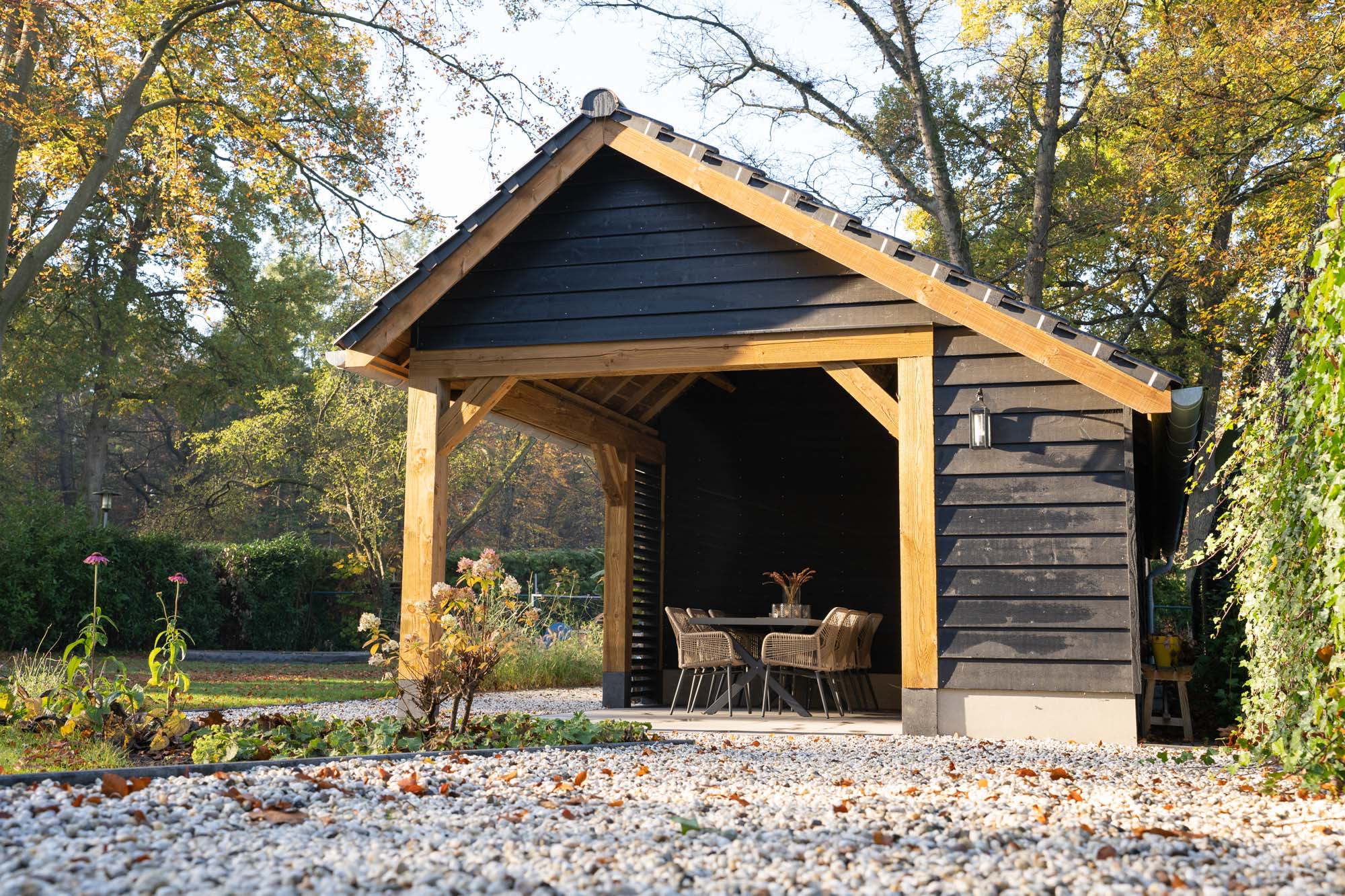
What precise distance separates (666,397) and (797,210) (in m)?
3.52

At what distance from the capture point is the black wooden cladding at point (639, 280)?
7.22m

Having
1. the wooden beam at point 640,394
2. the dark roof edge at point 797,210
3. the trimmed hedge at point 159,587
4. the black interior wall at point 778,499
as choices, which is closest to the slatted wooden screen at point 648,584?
the black interior wall at point 778,499

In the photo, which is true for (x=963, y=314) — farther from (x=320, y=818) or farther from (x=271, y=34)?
(x=271, y=34)

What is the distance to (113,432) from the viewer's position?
27.2m

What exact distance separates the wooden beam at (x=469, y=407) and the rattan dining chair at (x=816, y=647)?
A: 8.62 ft

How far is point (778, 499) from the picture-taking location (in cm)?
1071

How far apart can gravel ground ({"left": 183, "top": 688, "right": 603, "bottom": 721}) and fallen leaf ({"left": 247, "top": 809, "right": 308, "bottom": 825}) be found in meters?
3.78

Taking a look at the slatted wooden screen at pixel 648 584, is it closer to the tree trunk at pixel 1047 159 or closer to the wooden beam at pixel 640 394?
the wooden beam at pixel 640 394

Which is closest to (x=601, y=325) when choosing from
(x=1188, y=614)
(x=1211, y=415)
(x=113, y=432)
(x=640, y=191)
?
(x=640, y=191)

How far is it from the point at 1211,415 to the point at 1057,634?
490 inches

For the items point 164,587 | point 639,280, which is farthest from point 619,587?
point 164,587

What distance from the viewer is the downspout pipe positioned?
6340 millimetres

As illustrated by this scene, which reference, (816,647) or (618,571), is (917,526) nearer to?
(816,647)

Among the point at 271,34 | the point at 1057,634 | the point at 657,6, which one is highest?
the point at 657,6
